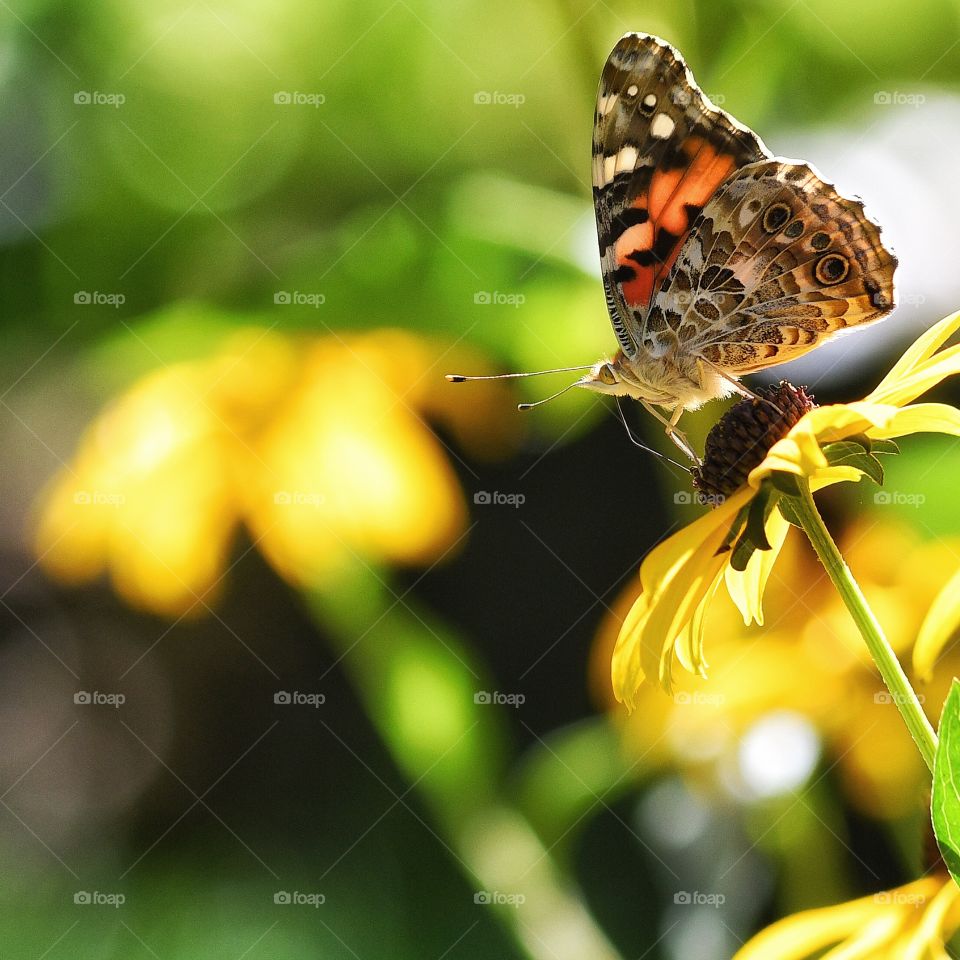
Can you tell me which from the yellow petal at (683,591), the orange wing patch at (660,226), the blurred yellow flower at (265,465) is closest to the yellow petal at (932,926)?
the yellow petal at (683,591)

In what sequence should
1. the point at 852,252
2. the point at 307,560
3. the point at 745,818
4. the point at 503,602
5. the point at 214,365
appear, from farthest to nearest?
the point at 503,602 < the point at 214,365 < the point at 307,560 < the point at 745,818 < the point at 852,252

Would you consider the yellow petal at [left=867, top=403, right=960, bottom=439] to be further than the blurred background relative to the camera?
No

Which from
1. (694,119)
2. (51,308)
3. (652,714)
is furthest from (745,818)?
(51,308)

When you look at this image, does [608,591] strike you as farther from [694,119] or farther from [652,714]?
[694,119]

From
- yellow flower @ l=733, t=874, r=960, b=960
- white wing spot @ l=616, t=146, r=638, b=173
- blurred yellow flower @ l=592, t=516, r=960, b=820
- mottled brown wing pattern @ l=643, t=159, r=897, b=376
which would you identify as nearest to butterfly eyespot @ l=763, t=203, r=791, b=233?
mottled brown wing pattern @ l=643, t=159, r=897, b=376

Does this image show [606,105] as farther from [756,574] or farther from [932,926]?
[932,926]

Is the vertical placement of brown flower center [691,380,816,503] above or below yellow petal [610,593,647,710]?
above

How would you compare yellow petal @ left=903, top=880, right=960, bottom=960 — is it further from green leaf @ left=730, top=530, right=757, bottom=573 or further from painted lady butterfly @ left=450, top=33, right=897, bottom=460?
painted lady butterfly @ left=450, top=33, right=897, bottom=460
